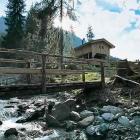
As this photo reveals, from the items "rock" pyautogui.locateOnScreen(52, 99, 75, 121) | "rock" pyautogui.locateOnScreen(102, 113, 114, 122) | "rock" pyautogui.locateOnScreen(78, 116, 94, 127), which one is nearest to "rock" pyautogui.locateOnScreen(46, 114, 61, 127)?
"rock" pyautogui.locateOnScreen(52, 99, 75, 121)

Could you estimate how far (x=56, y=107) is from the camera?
47.7 feet

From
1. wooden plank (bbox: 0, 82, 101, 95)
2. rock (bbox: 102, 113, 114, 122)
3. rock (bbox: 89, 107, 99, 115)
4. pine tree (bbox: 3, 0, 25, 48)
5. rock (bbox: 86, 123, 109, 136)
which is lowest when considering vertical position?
rock (bbox: 86, 123, 109, 136)

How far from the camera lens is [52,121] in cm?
1358

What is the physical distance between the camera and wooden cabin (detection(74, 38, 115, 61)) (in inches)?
1987

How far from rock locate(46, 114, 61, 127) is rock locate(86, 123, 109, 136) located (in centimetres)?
113

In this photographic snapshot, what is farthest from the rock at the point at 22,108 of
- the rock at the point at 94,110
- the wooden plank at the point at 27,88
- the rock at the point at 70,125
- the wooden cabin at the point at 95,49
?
the wooden cabin at the point at 95,49

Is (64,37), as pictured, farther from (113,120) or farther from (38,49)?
(113,120)

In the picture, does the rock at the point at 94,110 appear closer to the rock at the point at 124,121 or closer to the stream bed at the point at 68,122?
the stream bed at the point at 68,122

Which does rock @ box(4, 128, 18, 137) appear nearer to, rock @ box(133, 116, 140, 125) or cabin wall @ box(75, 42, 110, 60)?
rock @ box(133, 116, 140, 125)

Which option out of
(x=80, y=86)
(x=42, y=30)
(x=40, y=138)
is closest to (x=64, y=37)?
(x=42, y=30)

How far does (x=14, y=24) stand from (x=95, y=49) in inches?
487

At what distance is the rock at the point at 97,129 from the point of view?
13.0 meters

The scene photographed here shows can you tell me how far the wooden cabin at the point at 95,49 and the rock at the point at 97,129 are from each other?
36.7 metres

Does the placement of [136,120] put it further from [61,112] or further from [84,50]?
[84,50]
